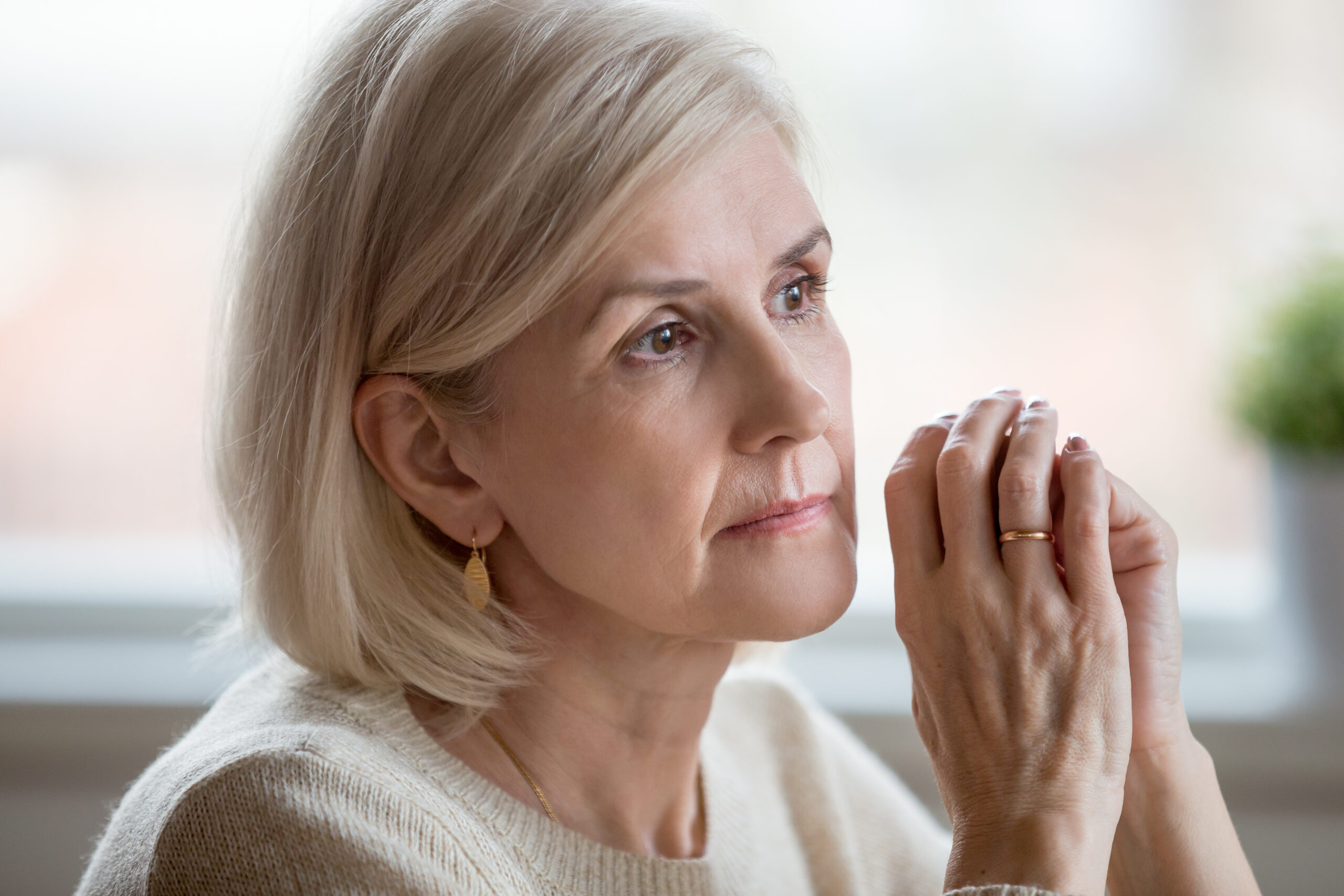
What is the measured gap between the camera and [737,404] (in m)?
0.99

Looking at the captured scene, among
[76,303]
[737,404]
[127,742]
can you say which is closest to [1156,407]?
[737,404]

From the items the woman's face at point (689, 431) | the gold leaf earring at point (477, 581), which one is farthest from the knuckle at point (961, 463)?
the gold leaf earring at point (477, 581)

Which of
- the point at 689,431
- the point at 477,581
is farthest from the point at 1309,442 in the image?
the point at 477,581

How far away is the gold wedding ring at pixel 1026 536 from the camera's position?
966 millimetres

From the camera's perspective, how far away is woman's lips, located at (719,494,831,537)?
101 cm

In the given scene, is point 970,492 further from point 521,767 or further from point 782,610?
point 521,767

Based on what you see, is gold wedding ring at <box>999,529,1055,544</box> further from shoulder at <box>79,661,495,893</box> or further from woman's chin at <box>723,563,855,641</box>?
shoulder at <box>79,661,495,893</box>

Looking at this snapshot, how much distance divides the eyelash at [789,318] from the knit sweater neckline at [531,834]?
43 cm

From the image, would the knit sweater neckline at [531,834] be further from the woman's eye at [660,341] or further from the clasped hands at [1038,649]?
the woman's eye at [660,341]

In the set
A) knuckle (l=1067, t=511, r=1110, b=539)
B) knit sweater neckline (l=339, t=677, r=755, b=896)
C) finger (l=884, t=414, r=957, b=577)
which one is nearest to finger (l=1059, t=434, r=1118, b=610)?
knuckle (l=1067, t=511, r=1110, b=539)

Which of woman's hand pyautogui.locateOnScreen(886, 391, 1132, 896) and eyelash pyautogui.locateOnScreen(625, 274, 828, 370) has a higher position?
eyelash pyautogui.locateOnScreen(625, 274, 828, 370)

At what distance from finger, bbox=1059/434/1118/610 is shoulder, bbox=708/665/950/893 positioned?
575 millimetres

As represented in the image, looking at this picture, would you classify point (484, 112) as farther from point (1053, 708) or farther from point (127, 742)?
point (127, 742)

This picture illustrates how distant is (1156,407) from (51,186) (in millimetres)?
2188
